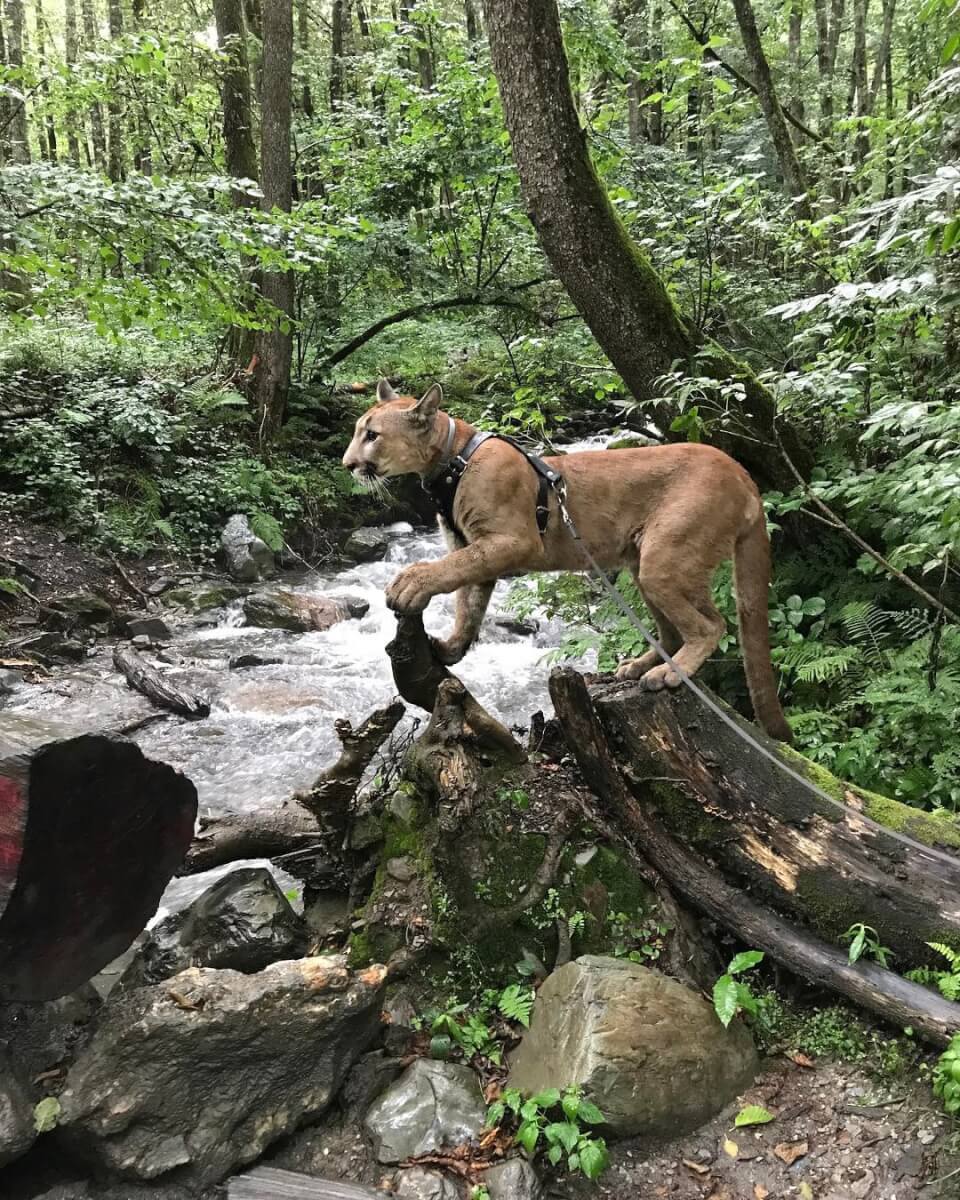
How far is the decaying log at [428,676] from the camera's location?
169 inches

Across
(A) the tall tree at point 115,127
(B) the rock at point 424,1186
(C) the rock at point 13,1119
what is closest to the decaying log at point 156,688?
(C) the rock at point 13,1119

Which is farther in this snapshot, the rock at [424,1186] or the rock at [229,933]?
the rock at [229,933]

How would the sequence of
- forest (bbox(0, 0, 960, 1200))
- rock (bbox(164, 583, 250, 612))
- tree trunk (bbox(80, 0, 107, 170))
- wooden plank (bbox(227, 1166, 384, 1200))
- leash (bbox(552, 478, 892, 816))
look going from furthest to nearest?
tree trunk (bbox(80, 0, 107, 170)), rock (bbox(164, 583, 250, 612)), leash (bbox(552, 478, 892, 816)), forest (bbox(0, 0, 960, 1200)), wooden plank (bbox(227, 1166, 384, 1200))

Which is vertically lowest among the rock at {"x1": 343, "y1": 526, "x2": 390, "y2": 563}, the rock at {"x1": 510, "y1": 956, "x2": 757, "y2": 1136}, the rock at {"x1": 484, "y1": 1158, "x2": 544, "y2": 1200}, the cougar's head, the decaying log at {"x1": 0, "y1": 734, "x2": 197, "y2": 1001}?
the rock at {"x1": 484, "y1": 1158, "x2": 544, "y2": 1200}

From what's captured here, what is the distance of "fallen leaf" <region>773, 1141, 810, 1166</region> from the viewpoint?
3002 millimetres

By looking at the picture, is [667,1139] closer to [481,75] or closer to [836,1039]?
[836,1039]

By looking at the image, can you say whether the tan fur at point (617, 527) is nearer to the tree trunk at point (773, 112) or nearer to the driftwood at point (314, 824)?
the driftwood at point (314, 824)

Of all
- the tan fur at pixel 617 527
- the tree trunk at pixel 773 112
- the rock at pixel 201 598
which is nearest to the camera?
the tan fur at pixel 617 527

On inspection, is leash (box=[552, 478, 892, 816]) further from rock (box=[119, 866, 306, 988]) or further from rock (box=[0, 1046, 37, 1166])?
rock (box=[0, 1046, 37, 1166])

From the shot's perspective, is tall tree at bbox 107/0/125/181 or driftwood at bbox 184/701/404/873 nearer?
driftwood at bbox 184/701/404/873

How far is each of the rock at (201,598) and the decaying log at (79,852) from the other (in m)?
8.11

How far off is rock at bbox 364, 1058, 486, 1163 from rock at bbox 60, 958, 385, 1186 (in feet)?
0.77

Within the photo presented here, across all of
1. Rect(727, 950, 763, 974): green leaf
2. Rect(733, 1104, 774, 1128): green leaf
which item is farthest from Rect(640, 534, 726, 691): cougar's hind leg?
Rect(733, 1104, 774, 1128): green leaf

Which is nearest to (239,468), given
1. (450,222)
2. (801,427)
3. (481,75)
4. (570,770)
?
(450,222)
